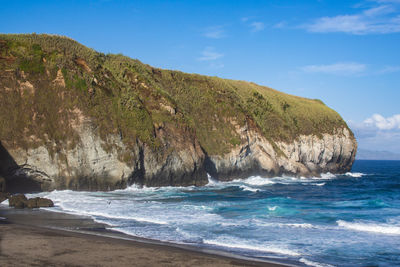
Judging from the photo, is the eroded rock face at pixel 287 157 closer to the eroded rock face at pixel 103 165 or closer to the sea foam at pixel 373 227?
the eroded rock face at pixel 103 165

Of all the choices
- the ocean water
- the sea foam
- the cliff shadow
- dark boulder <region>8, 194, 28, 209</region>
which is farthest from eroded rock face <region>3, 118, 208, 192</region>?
the sea foam

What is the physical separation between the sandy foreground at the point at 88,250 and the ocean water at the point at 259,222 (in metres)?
1.45

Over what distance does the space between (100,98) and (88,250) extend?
21.9 meters

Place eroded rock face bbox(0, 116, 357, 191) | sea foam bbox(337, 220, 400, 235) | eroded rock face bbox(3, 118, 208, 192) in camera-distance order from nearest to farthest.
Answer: sea foam bbox(337, 220, 400, 235)
eroded rock face bbox(3, 118, 208, 192)
eroded rock face bbox(0, 116, 357, 191)

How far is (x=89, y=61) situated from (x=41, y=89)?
6.02m

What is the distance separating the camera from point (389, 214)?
21.5 metres

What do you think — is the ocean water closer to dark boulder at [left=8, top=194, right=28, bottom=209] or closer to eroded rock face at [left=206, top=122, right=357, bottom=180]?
dark boulder at [left=8, top=194, right=28, bottom=209]

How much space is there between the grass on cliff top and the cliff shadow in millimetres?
1578

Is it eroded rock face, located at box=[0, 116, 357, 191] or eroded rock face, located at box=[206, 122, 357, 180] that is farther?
eroded rock face, located at box=[206, 122, 357, 180]

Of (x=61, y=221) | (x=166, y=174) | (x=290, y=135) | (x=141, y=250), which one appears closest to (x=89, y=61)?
(x=166, y=174)

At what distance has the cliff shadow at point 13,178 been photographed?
25.0 meters

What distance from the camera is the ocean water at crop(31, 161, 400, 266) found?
1276 centimetres

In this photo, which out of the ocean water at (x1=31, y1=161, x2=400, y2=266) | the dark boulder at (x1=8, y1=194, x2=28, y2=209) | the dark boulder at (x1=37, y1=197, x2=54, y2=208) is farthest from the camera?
the dark boulder at (x1=37, y1=197, x2=54, y2=208)

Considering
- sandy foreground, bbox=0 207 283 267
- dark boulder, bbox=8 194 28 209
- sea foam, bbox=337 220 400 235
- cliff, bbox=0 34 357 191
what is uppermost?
cliff, bbox=0 34 357 191
